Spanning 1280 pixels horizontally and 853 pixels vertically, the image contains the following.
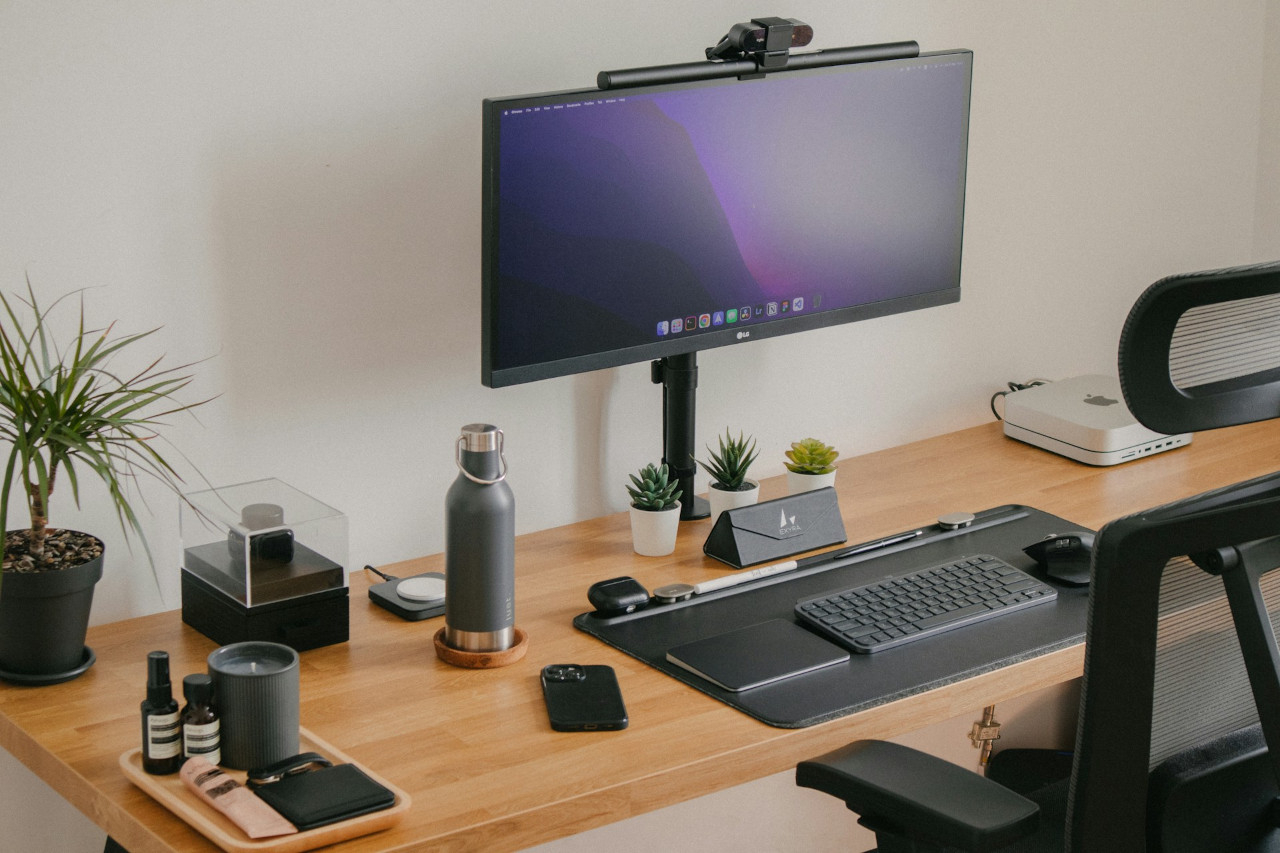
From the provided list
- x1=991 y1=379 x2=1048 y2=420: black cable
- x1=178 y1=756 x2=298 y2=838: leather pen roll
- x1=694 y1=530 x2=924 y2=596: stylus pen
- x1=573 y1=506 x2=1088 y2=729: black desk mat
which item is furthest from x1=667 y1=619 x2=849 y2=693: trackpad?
x1=991 y1=379 x2=1048 y2=420: black cable

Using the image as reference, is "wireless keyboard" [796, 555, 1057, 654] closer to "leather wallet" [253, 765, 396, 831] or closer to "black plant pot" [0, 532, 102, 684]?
"leather wallet" [253, 765, 396, 831]

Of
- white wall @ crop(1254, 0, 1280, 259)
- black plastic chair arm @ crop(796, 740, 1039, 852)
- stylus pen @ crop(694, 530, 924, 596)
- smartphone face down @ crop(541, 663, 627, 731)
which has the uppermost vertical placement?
white wall @ crop(1254, 0, 1280, 259)

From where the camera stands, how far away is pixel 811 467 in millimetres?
2010

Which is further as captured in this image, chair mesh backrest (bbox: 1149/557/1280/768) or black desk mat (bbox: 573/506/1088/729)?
black desk mat (bbox: 573/506/1088/729)

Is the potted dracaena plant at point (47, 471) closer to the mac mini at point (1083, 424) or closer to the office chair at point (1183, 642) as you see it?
the office chair at point (1183, 642)

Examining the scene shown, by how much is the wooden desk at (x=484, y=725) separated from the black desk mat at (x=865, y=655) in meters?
0.02

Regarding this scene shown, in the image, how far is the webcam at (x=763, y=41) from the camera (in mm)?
1775

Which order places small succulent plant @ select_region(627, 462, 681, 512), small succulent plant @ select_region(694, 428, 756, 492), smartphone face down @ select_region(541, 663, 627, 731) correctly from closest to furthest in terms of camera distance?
smartphone face down @ select_region(541, 663, 627, 731), small succulent plant @ select_region(627, 462, 681, 512), small succulent plant @ select_region(694, 428, 756, 492)

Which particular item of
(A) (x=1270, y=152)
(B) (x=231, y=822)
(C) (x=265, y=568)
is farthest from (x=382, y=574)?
(A) (x=1270, y=152)

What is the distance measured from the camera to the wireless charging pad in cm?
168

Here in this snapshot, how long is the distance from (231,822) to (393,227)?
81cm

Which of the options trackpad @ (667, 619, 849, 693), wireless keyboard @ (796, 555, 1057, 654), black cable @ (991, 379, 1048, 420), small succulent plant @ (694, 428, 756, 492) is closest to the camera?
trackpad @ (667, 619, 849, 693)

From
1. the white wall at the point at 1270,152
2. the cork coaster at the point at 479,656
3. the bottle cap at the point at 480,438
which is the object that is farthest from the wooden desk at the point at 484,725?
the white wall at the point at 1270,152

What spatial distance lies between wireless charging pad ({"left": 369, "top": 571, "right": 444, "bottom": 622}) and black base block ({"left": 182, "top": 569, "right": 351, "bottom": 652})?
0.09 metres
